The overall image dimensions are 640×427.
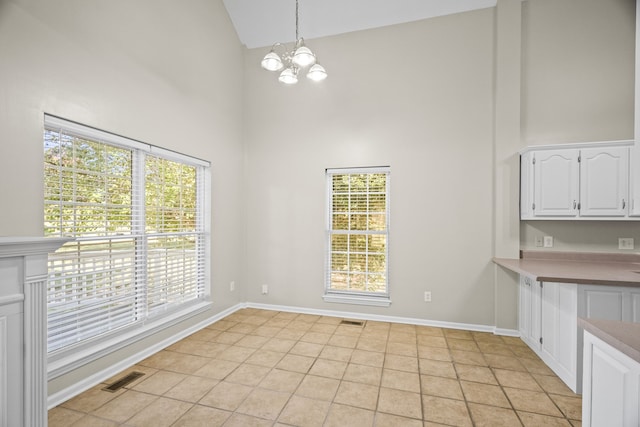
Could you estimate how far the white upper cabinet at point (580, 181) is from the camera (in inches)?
119

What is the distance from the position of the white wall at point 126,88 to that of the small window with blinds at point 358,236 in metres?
1.41

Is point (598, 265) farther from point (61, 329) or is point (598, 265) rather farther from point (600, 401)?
point (61, 329)

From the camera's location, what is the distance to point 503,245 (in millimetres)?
3570

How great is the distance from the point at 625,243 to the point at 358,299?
3016 mm

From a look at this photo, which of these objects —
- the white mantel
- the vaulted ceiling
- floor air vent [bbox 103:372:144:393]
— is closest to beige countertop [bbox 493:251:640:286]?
the vaulted ceiling

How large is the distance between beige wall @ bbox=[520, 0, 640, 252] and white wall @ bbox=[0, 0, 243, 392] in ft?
12.3

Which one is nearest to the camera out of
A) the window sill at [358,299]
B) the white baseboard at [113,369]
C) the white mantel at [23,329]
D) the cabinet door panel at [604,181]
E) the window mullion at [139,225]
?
the white mantel at [23,329]

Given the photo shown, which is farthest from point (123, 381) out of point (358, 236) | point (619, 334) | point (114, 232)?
point (619, 334)

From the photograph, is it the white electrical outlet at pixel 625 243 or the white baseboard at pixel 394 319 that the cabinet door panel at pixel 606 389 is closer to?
the white baseboard at pixel 394 319

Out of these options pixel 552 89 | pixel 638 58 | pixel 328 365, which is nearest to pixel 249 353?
pixel 328 365

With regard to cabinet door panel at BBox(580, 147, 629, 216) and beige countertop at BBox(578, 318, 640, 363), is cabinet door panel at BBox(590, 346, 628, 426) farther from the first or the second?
cabinet door panel at BBox(580, 147, 629, 216)

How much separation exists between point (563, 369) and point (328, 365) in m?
1.96

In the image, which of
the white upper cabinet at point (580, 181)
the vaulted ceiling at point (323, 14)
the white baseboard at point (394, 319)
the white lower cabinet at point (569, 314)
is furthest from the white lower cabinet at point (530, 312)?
the vaulted ceiling at point (323, 14)

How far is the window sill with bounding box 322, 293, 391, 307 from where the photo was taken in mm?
4039
